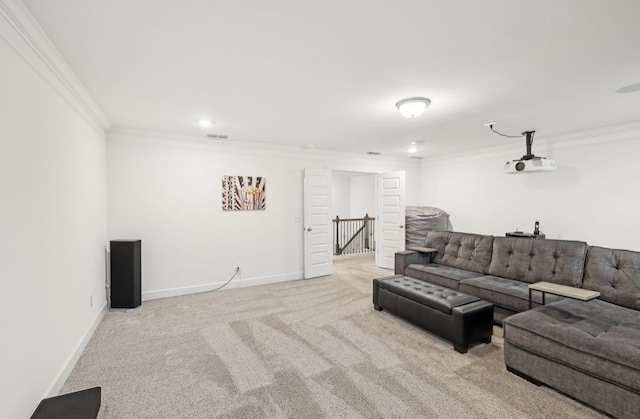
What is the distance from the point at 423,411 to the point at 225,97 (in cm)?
328

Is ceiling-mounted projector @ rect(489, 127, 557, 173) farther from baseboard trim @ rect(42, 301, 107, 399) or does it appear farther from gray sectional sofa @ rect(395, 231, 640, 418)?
baseboard trim @ rect(42, 301, 107, 399)

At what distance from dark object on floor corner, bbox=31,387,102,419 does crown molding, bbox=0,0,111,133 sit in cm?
215

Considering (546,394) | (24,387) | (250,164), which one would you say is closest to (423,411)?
(546,394)

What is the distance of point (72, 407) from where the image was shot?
5.57ft

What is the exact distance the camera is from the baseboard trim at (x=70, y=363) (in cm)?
216

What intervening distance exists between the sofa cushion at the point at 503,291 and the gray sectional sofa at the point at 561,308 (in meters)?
0.01

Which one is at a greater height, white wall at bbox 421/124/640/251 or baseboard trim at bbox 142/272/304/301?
white wall at bbox 421/124/640/251

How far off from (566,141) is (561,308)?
3.52m

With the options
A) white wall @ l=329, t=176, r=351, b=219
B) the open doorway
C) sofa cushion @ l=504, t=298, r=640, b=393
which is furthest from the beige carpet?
white wall @ l=329, t=176, r=351, b=219

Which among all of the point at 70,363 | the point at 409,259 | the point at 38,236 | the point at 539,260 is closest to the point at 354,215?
the point at 409,259

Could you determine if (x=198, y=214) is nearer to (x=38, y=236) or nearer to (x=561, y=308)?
(x=38, y=236)

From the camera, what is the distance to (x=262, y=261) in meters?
5.31

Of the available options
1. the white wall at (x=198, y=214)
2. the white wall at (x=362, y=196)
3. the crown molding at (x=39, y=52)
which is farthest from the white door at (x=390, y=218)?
the crown molding at (x=39, y=52)

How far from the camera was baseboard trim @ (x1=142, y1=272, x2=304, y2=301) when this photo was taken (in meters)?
4.47
